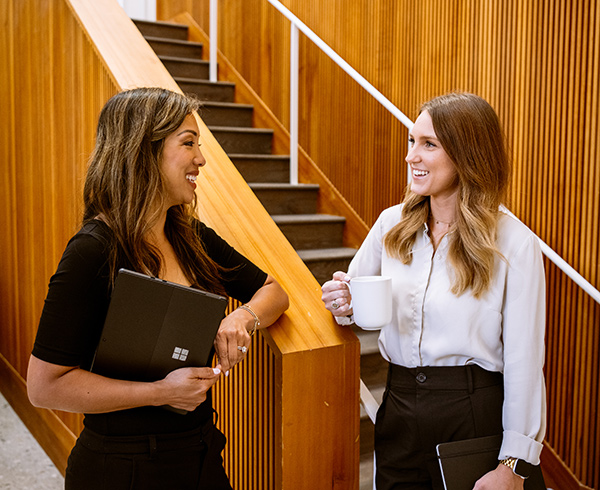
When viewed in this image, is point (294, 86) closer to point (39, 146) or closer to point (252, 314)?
point (39, 146)

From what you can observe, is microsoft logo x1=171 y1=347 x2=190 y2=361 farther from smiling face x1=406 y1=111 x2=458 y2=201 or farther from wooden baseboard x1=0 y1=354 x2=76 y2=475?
wooden baseboard x1=0 y1=354 x2=76 y2=475

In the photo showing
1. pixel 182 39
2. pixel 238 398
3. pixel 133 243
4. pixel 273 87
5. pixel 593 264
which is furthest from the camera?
pixel 182 39

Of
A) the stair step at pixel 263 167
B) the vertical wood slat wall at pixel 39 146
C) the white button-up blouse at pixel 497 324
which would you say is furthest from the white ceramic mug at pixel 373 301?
the stair step at pixel 263 167

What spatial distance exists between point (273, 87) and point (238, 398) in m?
2.95

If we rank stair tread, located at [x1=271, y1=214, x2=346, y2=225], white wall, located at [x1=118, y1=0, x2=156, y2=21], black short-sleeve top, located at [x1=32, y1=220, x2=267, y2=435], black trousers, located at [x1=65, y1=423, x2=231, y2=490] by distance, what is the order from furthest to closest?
white wall, located at [x1=118, y1=0, x2=156, y2=21]
stair tread, located at [x1=271, y1=214, x2=346, y2=225]
black trousers, located at [x1=65, y1=423, x2=231, y2=490]
black short-sleeve top, located at [x1=32, y1=220, x2=267, y2=435]

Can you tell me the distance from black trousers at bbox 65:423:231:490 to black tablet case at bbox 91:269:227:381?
0.45ft

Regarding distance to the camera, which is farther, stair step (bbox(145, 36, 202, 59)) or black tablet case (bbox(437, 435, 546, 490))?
stair step (bbox(145, 36, 202, 59))

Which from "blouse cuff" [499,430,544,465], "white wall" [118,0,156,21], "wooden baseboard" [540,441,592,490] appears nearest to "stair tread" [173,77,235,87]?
"white wall" [118,0,156,21]

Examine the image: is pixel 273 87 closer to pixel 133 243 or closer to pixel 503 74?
pixel 503 74

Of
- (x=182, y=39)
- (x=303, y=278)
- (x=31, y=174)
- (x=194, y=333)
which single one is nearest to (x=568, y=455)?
(x=303, y=278)

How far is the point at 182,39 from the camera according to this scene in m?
4.99

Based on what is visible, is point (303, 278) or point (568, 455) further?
point (568, 455)

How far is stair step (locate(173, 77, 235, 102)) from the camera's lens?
4.14 meters

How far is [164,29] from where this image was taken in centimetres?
489
